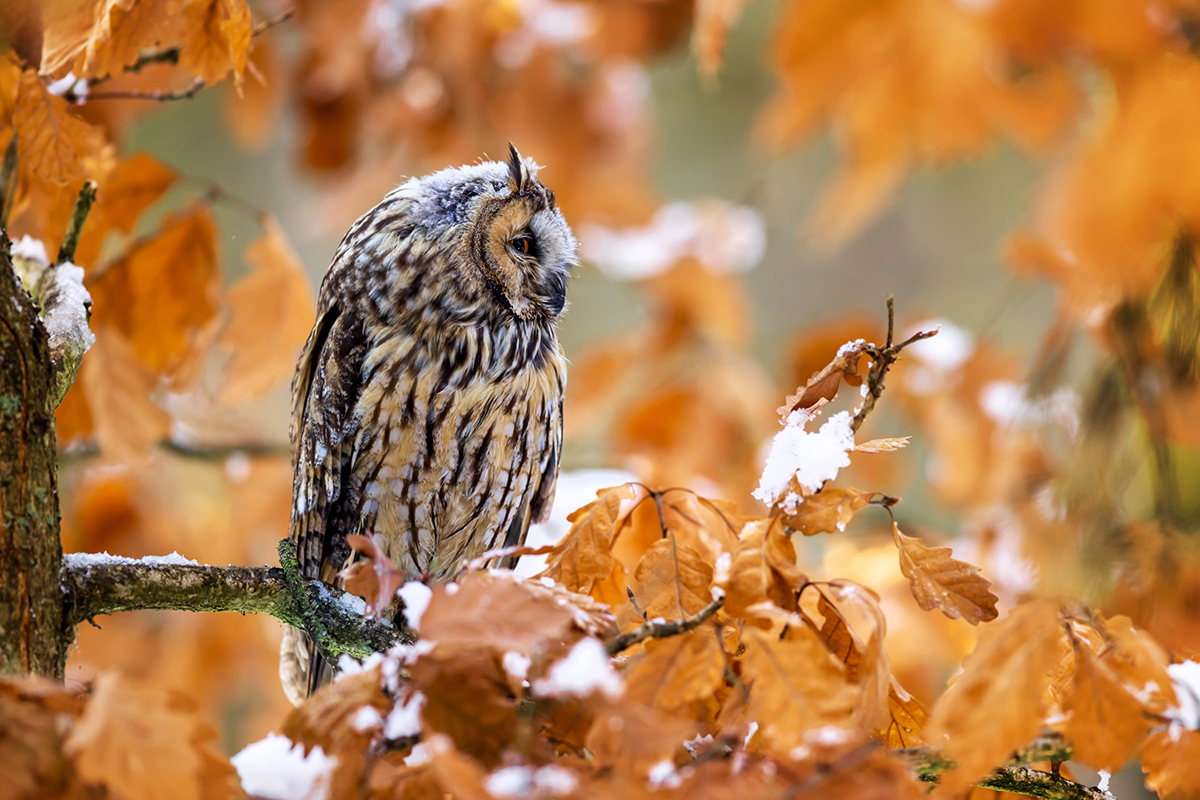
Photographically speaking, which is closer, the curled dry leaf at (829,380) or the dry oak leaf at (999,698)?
the dry oak leaf at (999,698)

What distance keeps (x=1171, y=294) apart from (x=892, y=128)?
63 cm

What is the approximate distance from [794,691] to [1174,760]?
14.0 inches

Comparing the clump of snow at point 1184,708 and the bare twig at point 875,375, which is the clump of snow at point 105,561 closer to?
the bare twig at point 875,375

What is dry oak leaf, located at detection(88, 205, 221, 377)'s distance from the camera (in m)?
1.45

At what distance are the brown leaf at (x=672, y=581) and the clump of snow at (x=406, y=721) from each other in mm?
262

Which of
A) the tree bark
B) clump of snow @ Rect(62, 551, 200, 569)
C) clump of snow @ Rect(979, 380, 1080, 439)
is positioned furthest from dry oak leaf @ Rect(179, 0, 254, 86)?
clump of snow @ Rect(979, 380, 1080, 439)

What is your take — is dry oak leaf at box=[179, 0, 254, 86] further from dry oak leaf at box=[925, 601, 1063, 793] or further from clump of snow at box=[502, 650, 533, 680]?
dry oak leaf at box=[925, 601, 1063, 793]

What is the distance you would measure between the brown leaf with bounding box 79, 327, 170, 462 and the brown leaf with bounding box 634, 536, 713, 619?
0.93m

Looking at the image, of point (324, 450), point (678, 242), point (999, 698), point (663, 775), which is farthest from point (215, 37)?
point (678, 242)

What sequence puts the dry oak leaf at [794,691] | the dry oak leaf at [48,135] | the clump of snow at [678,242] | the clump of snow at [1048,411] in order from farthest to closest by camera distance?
the clump of snow at [678,242], the clump of snow at [1048,411], the dry oak leaf at [48,135], the dry oak leaf at [794,691]

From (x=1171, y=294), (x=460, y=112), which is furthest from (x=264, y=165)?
(x=1171, y=294)

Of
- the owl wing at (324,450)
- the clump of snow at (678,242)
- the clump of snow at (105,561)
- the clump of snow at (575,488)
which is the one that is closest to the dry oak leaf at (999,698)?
the clump of snow at (105,561)

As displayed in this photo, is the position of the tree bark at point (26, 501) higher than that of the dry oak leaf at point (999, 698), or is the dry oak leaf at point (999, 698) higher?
the tree bark at point (26, 501)

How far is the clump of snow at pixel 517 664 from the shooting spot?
0.77 metres
